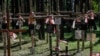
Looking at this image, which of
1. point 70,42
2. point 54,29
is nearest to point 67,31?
point 70,42

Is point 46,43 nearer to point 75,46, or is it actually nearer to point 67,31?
point 75,46

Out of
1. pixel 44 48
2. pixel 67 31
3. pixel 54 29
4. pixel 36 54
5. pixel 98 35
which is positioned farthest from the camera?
pixel 67 31

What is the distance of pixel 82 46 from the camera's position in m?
12.0

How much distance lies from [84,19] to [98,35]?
11.7 feet

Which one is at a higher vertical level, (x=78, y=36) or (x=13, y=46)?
(x=78, y=36)

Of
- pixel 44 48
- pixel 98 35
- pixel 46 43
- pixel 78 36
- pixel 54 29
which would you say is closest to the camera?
pixel 78 36

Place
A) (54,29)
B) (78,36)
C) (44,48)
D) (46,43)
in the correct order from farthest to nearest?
1. (46,43)
2. (44,48)
3. (54,29)
4. (78,36)

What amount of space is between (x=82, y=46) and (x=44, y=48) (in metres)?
1.13

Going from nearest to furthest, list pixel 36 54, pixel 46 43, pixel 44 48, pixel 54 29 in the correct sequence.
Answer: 1. pixel 54 29
2. pixel 36 54
3. pixel 44 48
4. pixel 46 43

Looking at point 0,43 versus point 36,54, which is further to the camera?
point 0,43

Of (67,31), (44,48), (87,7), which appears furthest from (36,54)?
(67,31)

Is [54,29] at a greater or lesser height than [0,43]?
greater

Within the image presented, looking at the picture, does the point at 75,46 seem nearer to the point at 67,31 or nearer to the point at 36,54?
the point at 36,54

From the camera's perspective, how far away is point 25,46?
12648mm
